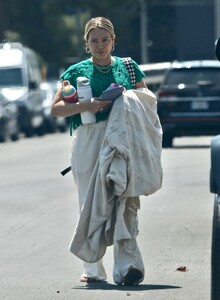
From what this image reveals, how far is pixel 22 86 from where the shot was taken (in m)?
37.4

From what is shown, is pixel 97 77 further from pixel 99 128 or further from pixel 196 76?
pixel 196 76

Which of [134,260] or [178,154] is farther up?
[134,260]

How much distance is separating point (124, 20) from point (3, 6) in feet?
54.2

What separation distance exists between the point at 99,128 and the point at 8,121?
23934 millimetres

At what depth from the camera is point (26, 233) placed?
447 inches

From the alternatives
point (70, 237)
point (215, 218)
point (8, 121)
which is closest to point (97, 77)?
point (215, 218)

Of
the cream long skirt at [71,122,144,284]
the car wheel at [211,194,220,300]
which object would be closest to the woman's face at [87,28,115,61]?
the cream long skirt at [71,122,144,284]

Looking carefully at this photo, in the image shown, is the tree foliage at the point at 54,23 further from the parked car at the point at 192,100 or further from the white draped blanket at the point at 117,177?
the white draped blanket at the point at 117,177

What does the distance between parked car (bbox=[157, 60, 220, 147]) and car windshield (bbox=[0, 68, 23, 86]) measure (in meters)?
14.0

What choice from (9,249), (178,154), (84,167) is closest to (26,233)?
(9,249)

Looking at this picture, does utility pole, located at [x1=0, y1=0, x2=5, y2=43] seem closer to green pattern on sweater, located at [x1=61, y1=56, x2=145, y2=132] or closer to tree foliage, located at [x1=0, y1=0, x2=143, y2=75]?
tree foliage, located at [x1=0, y1=0, x2=143, y2=75]

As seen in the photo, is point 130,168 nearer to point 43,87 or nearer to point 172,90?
point 172,90

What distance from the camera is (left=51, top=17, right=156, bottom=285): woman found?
26.8ft

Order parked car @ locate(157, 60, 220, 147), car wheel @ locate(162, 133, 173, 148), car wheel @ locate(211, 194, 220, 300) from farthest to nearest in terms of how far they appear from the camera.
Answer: car wheel @ locate(162, 133, 173, 148) → parked car @ locate(157, 60, 220, 147) → car wheel @ locate(211, 194, 220, 300)
